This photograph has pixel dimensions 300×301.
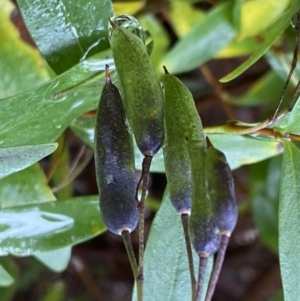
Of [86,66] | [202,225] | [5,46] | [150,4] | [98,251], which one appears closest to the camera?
[202,225]

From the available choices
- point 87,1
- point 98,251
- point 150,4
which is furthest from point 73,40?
point 98,251

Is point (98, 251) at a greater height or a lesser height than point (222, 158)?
lesser

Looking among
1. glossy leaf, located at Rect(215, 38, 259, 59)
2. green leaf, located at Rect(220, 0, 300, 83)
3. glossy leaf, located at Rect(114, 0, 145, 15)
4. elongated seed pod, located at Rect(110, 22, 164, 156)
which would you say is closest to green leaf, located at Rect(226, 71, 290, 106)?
glossy leaf, located at Rect(215, 38, 259, 59)

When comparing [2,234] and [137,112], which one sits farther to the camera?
[2,234]

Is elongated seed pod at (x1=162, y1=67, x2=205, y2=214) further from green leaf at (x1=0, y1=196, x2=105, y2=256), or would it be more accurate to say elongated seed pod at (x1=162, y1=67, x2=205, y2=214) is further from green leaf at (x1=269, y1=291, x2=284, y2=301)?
green leaf at (x1=269, y1=291, x2=284, y2=301)

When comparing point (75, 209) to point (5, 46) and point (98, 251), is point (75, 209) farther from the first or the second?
point (98, 251)
